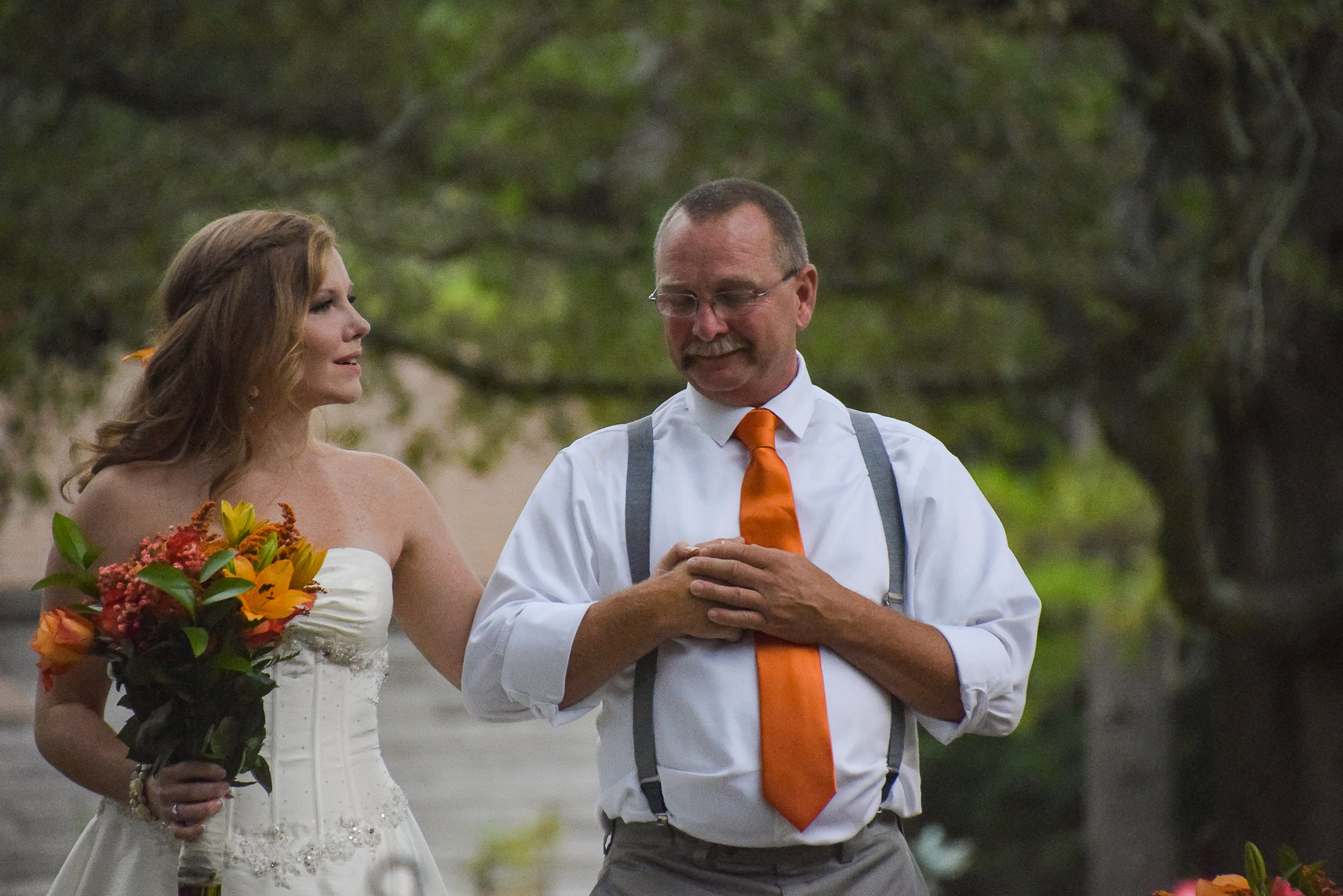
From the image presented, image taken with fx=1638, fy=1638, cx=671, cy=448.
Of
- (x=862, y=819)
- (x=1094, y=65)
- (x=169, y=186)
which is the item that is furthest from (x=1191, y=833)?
(x=862, y=819)

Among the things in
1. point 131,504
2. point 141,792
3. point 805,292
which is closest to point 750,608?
point 805,292

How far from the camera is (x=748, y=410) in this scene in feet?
9.87

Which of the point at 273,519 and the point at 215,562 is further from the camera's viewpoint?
the point at 273,519

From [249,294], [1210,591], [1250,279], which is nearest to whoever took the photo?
[249,294]

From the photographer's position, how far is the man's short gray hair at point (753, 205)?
292 centimetres

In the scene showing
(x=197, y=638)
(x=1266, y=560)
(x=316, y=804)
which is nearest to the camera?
(x=197, y=638)

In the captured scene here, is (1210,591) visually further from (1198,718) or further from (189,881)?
(1198,718)

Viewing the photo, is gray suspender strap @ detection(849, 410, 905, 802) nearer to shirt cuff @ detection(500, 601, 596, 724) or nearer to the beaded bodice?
shirt cuff @ detection(500, 601, 596, 724)

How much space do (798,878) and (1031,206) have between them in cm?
573

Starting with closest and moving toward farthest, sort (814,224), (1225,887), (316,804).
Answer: (1225,887)
(316,804)
(814,224)

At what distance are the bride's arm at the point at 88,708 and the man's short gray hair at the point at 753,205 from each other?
115 centimetres

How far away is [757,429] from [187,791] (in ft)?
3.78

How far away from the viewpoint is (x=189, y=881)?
2764 mm

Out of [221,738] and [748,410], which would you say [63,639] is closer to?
[221,738]
